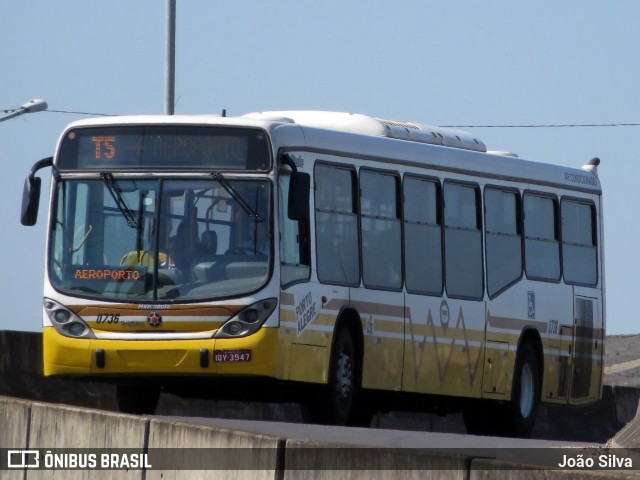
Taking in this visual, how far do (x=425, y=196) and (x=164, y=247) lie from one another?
3985 millimetres

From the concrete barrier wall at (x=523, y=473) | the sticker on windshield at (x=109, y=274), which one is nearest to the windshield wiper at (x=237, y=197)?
the sticker on windshield at (x=109, y=274)

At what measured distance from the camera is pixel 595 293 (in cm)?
2466

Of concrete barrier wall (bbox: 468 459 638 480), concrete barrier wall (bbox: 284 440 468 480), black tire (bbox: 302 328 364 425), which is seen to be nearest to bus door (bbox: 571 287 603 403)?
black tire (bbox: 302 328 364 425)

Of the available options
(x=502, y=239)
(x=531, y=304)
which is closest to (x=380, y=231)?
(x=502, y=239)

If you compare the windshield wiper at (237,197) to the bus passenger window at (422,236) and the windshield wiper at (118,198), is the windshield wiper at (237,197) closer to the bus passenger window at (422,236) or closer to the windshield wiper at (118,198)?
the windshield wiper at (118,198)

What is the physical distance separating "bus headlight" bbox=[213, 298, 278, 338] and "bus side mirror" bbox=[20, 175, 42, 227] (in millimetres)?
2352

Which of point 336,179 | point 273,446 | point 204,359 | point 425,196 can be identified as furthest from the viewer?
point 425,196

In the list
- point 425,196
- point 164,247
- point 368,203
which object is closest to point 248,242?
point 164,247

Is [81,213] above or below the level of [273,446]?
above

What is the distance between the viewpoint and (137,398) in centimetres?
1917

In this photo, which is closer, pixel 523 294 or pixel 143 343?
pixel 143 343

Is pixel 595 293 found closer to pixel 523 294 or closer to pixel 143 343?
pixel 523 294

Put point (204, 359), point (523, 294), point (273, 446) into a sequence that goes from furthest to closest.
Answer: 1. point (523, 294)
2. point (204, 359)
3. point (273, 446)

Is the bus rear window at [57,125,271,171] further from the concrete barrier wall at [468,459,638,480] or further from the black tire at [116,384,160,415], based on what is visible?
the concrete barrier wall at [468,459,638,480]
